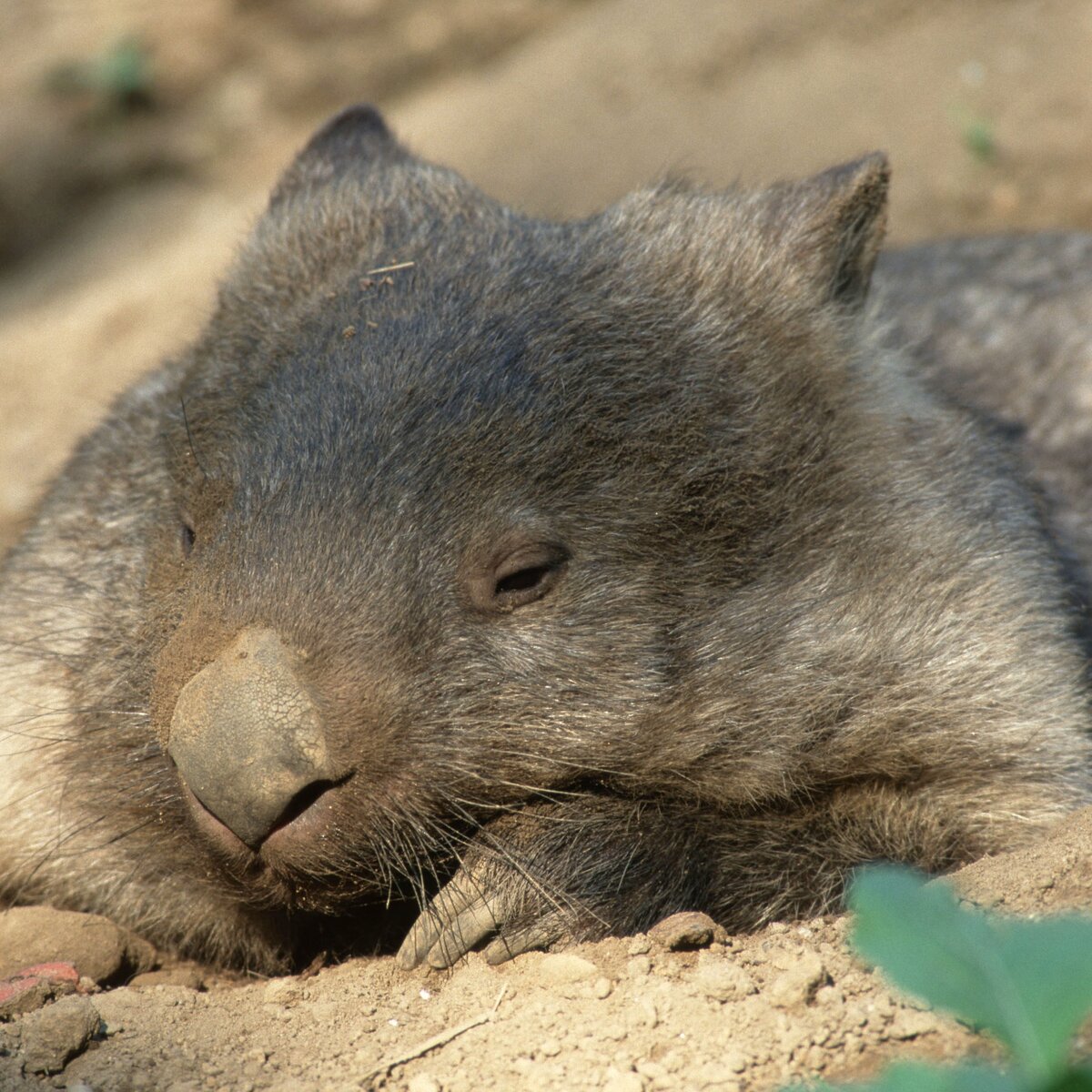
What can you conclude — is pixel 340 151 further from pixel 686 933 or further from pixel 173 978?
pixel 686 933

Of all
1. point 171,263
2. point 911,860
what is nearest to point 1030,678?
point 911,860

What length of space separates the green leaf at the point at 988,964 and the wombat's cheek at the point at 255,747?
1.15 metres

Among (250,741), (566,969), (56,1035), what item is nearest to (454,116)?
(250,741)

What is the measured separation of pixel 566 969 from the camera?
2.67 m

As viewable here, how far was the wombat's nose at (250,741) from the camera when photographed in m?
2.54

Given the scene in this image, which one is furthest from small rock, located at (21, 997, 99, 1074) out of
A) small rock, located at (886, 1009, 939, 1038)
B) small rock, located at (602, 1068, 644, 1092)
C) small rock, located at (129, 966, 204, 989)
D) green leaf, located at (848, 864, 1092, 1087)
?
green leaf, located at (848, 864, 1092, 1087)

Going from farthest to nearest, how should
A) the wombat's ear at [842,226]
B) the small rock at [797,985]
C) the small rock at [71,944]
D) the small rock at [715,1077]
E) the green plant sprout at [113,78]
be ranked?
the green plant sprout at [113,78] → the wombat's ear at [842,226] → the small rock at [71,944] → the small rock at [797,985] → the small rock at [715,1077]

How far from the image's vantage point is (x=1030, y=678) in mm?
3332

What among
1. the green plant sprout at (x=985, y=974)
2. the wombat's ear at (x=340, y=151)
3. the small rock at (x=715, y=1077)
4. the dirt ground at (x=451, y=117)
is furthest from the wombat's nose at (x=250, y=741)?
the wombat's ear at (x=340, y=151)

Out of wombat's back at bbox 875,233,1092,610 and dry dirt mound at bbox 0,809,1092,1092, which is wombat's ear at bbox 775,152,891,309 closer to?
wombat's back at bbox 875,233,1092,610

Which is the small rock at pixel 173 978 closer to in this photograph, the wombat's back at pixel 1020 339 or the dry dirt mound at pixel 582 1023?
the dry dirt mound at pixel 582 1023

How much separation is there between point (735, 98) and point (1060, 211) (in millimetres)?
1848

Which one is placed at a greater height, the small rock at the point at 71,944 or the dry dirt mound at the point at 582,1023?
the small rock at the point at 71,944

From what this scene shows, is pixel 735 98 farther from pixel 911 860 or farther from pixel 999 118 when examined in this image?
pixel 911 860
